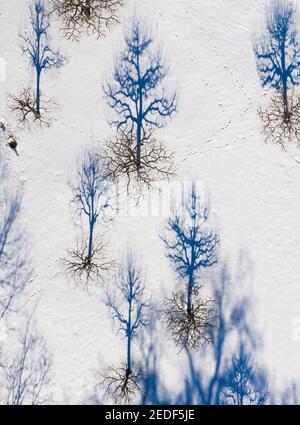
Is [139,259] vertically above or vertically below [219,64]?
below

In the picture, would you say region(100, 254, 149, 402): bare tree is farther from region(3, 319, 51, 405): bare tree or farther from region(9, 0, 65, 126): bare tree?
region(9, 0, 65, 126): bare tree

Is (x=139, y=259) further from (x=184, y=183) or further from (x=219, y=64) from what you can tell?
(x=219, y=64)

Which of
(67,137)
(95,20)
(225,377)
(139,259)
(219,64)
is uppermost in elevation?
(95,20)

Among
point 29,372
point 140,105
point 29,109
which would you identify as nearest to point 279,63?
point 140,105

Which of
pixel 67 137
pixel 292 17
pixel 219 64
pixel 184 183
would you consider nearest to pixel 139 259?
pixel 184 183

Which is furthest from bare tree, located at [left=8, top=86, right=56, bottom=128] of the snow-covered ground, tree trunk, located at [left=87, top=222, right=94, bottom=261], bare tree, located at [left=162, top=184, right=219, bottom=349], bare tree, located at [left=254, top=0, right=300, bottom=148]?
bare tree, located at [left=254, top=0, right=300, bottom=148]

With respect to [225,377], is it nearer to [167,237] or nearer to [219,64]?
[167,237]
